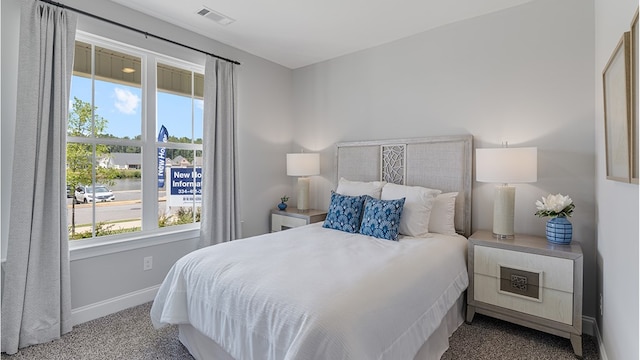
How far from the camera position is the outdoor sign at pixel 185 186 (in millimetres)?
3170

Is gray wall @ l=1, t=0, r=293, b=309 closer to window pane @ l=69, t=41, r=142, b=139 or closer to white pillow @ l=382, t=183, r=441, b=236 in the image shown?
window pane @ l=69, t=41, r=142, b=139

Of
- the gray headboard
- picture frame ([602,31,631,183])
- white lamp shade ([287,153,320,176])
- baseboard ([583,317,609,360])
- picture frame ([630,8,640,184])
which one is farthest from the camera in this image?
white lamp shade ([287,153,320,176])

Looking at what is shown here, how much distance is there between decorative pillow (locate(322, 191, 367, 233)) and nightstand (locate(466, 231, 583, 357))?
0.96 metres

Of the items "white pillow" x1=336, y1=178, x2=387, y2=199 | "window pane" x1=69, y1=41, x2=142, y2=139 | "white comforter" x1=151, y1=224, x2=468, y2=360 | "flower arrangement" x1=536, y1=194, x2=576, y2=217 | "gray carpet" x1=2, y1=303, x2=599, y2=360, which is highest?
"window pane" x1=69, y1=41, x2=142, y2=139

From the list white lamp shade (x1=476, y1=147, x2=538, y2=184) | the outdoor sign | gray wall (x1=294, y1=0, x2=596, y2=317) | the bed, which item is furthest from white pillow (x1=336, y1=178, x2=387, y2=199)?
the outdoor sign

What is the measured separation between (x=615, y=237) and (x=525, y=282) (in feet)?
2.33

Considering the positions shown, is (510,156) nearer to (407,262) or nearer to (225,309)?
(407,262)

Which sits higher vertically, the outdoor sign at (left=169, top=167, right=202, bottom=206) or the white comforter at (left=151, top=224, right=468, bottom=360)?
the outdoor sign at (left=169, top=167, right=202, bottom=206)

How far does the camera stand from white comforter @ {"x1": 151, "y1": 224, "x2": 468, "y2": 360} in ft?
4.25

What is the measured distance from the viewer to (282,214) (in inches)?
150

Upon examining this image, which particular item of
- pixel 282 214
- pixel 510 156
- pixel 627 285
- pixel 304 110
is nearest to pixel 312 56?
pixel 304 110

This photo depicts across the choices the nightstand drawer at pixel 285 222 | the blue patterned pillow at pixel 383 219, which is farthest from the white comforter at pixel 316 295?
the nightstand drawer at pixel 285 222

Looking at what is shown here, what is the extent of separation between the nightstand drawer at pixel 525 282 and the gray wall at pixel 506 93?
1.77 feet

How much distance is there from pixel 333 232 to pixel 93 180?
2.13m
